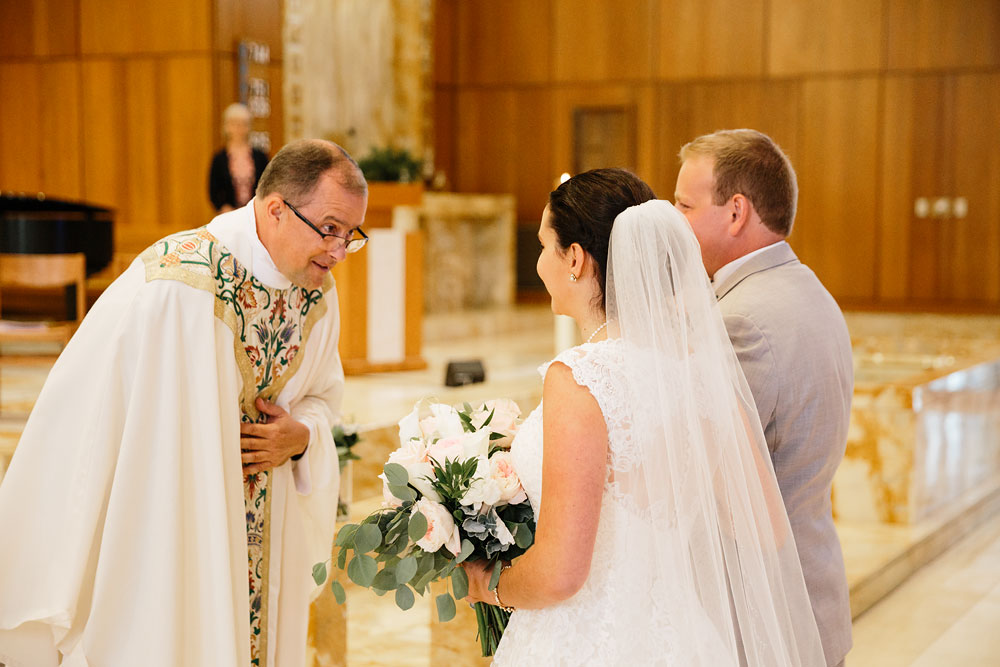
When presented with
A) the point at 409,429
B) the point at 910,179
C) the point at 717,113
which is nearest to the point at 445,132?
the point at 717,113

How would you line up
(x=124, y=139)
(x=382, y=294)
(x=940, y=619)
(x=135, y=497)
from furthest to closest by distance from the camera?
(x=124, y=139)
(x=382, y=294)
(x=940, y=619)
(x=135, y=497)

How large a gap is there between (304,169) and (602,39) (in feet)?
37.9

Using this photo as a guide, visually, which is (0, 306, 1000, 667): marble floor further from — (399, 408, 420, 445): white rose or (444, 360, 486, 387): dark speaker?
(399, 408, 420, 445): white rose

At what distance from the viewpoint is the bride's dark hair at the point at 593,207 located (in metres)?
2.08

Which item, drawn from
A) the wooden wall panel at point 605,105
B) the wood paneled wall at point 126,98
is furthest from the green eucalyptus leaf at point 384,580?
the wooden wall panel at point 605,105

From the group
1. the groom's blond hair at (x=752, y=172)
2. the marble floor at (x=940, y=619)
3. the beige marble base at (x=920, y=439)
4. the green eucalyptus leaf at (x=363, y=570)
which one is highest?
the groom's blond hair at (x=752, y=172)

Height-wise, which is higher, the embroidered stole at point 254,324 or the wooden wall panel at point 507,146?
the wooden wall panel at point 507,146

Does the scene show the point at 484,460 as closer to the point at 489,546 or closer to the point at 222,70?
the point at 489,546

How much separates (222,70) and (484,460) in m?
9.79

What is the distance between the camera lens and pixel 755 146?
254 centimetres

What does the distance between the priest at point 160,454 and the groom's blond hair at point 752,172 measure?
92 centimetres

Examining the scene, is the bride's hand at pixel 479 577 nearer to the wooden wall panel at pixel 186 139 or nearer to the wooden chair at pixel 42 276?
the wooden chair at pixel 42 276

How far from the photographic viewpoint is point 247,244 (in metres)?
2.87

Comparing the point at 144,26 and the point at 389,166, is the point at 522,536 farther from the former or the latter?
the point at 144,26
